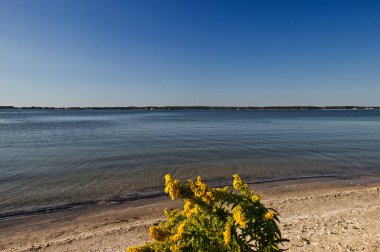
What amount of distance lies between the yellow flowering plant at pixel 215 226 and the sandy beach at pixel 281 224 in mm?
3959

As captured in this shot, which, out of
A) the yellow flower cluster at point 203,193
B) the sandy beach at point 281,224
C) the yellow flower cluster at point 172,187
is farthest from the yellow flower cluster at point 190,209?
the sandy beach at point 281,224

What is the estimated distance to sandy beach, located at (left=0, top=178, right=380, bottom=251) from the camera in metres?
7.84

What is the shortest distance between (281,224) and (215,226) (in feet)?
18.9

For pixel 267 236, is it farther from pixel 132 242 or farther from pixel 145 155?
pixel 145 155

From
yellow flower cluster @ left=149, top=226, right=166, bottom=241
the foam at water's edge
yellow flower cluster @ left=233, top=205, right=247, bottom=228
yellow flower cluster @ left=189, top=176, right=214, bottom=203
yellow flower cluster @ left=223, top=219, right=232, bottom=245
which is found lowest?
the foam at water's edge

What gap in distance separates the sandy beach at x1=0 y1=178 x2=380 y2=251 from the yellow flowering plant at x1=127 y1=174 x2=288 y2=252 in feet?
13.0

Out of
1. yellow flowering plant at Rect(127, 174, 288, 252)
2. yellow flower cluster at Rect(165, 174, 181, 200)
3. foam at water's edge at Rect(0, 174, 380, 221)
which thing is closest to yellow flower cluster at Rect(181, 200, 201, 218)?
yellow flowering plant at Rect(127, 174, 288, 252)

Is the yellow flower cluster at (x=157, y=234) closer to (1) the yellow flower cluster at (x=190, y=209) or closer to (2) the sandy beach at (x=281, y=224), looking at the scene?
(1) the yellow flower cluster at (x=190, y=209)

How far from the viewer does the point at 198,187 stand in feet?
14.0

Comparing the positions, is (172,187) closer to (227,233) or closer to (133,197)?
(227,233)

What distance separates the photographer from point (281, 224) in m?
9.00

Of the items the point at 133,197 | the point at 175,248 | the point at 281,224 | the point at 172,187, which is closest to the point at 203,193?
the point at 172,187

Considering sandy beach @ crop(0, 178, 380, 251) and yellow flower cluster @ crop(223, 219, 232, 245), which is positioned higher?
yellow flower cluster @ crop(223, 219, 232, 245)

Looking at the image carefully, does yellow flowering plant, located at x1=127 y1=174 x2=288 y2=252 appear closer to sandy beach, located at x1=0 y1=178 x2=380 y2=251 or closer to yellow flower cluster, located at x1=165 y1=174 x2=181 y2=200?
yellow flower cluster, located at x1=165 y1=174 x2=181 y2=200
